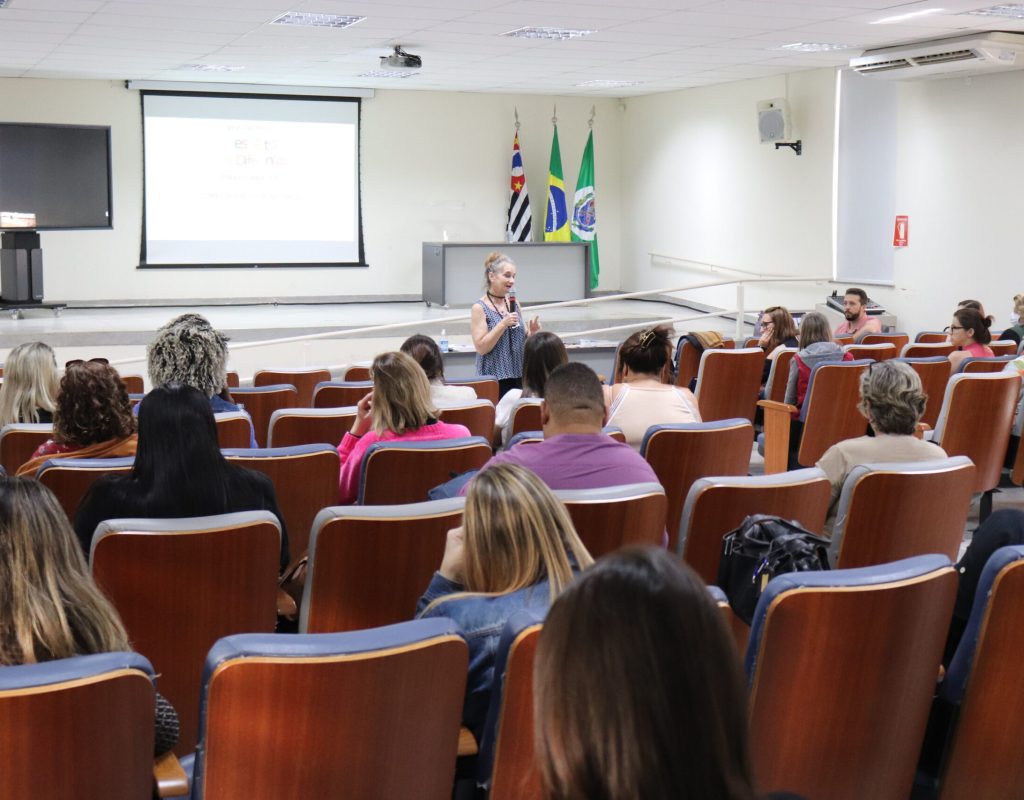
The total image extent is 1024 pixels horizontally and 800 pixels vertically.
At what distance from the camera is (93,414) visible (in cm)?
379

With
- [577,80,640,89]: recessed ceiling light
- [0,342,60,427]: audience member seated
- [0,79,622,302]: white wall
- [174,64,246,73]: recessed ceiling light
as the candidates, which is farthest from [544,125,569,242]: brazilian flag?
[0,342,60,427]: audience member seated

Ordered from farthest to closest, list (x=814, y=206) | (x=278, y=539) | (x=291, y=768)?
1. (x=814, y=206)
2. (x=278, y=539)
3. (x=291, y=768)

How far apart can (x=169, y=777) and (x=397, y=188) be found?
554 inches

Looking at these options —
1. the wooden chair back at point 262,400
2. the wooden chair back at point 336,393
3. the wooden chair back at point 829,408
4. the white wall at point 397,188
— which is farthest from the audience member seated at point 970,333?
the white wall at point 397,188

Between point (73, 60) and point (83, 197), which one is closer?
point (73, 60)

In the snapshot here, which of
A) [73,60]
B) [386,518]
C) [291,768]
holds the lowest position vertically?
[291,768]

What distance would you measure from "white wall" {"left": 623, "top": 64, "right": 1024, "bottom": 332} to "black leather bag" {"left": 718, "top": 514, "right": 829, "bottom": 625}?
867cm

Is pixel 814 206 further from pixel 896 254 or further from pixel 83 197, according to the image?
pixel 83 197

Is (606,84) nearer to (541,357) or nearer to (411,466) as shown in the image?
(541,357)

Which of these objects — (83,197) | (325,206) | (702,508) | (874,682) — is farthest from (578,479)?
(325,206)

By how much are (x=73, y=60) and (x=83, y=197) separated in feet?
6.14

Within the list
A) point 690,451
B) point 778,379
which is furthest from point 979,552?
point 778,379

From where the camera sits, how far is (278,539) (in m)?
2.74

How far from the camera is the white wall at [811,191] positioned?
10547 mm
